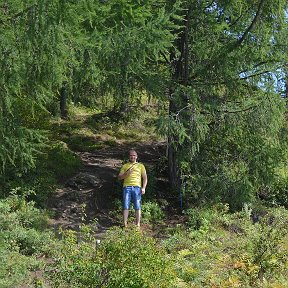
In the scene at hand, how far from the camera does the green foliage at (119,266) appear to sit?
5.11 metres

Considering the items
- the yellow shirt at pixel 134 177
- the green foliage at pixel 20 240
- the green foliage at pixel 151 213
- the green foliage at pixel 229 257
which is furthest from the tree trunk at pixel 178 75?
the green foliage at pixel 20 240

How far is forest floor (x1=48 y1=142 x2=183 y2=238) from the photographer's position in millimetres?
10523

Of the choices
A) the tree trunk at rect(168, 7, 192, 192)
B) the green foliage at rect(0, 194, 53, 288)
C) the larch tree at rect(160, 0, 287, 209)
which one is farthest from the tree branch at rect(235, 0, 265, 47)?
the green foliage at rect(0, 194, 53, 288)

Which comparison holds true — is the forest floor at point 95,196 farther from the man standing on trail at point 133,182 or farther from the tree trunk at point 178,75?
the man standing on trail at point 133,182

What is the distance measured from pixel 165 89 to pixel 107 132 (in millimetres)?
6946

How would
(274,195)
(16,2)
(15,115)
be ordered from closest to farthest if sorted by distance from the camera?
(16,2) → (15,115) → (274,195)

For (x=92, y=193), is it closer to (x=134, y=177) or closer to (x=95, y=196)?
(x=95, y=196)

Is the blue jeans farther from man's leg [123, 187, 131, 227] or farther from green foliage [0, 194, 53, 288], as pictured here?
green foliage [0, 194, 53, 288]

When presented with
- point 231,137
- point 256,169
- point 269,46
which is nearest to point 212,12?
point 269,46

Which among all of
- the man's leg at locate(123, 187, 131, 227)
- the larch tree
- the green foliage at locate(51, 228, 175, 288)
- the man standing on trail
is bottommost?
the green foliage at locate(51, 228, 175, 288)

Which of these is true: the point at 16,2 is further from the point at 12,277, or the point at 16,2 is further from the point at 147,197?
the point at 147,197

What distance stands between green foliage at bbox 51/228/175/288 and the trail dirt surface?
3653 millimetres

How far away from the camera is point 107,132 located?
1788cm

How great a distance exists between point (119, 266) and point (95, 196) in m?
6.63
